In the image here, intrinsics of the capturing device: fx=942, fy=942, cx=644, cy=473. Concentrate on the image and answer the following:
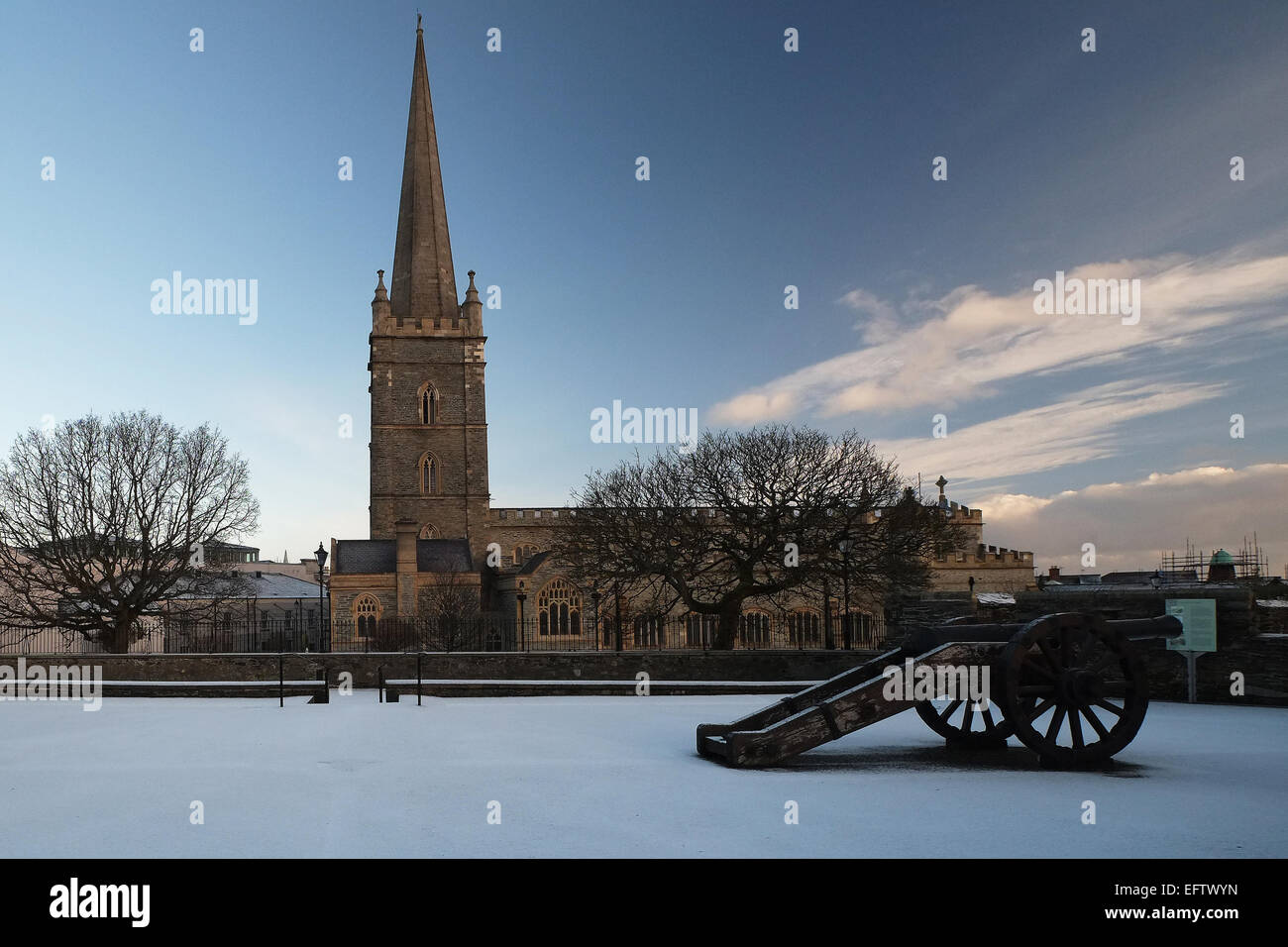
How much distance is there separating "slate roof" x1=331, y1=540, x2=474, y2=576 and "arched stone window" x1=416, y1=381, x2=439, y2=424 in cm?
1195

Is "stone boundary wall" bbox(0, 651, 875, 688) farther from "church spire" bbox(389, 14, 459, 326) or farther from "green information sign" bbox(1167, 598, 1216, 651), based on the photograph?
"church spire" bbox(389, 14, 459, 326)

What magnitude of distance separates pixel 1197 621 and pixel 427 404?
56.1m

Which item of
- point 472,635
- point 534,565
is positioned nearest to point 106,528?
point 472,635

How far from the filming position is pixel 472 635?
3722 cm

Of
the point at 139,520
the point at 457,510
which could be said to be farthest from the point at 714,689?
the point at 457,510

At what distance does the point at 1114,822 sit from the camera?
6203 millimetres

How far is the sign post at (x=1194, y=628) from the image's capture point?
43.4ft

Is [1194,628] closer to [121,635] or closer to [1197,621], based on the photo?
[1197,621]

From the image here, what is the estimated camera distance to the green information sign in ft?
43.4

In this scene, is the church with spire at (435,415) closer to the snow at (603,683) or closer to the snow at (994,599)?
the snow at (603,683)

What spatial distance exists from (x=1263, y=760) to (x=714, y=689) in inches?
382
